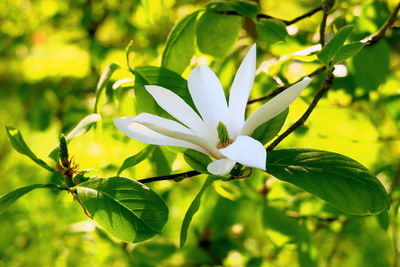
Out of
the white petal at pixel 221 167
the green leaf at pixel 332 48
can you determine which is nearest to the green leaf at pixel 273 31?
the green leaf at pixel 332 48

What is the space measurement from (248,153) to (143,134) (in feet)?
0.35

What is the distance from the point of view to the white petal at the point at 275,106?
1.15ft

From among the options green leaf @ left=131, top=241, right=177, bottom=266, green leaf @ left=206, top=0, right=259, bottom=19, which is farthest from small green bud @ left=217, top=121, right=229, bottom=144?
green leaf @ left=131, top=241, right=177, bottom=266

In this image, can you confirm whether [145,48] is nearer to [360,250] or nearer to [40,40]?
[360,250]

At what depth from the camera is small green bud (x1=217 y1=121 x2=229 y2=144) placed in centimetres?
39

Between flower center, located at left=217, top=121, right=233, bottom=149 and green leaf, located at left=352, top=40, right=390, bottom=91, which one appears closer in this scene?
flower center, located at left=217, top=121, right=233, bottom=149

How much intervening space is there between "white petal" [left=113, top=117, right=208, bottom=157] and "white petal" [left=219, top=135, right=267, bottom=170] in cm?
6

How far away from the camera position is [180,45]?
0.59m

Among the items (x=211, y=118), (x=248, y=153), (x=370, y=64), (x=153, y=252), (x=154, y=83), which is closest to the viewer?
(x=248, y=153)

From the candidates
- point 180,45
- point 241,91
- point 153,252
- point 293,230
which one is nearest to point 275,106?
point 241,91

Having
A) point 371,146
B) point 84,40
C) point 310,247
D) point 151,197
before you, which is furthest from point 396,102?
point 84,40

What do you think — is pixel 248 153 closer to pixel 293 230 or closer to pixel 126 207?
pixel 126 207

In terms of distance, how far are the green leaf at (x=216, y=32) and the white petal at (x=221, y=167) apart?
11.3 inches

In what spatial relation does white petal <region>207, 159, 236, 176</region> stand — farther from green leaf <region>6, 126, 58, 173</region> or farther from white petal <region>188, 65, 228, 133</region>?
green leaf <region>6, 126, 58, 173</region>
